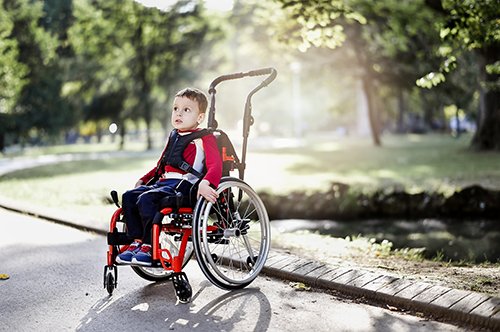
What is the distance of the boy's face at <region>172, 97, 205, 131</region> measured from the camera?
4109 millimetres

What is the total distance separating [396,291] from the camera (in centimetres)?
375

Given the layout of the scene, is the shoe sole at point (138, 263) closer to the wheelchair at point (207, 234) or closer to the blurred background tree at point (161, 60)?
the wheelchair at point (207, 234)

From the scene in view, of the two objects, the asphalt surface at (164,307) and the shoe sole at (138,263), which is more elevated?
the shoe sole at (138,263)

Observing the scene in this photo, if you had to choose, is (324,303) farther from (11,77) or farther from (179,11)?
(179,11)

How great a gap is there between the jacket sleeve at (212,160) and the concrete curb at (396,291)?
96cm

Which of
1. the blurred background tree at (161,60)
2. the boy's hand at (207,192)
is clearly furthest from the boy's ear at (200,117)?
the blurred background tree at (161,60)

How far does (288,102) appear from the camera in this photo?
67.7 m

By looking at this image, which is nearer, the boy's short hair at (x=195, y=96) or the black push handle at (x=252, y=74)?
the boy's short hair at (x=195, y=96)

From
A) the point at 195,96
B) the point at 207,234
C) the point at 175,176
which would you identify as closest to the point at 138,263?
the point at 207,234

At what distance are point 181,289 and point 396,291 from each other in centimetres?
132

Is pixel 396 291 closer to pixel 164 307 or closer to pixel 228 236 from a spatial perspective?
pixel 228 236

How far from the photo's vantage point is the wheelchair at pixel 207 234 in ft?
12.5

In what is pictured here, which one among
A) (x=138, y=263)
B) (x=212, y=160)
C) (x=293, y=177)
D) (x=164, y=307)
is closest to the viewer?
(x=164, y=307)

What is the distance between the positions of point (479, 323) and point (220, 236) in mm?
1704
